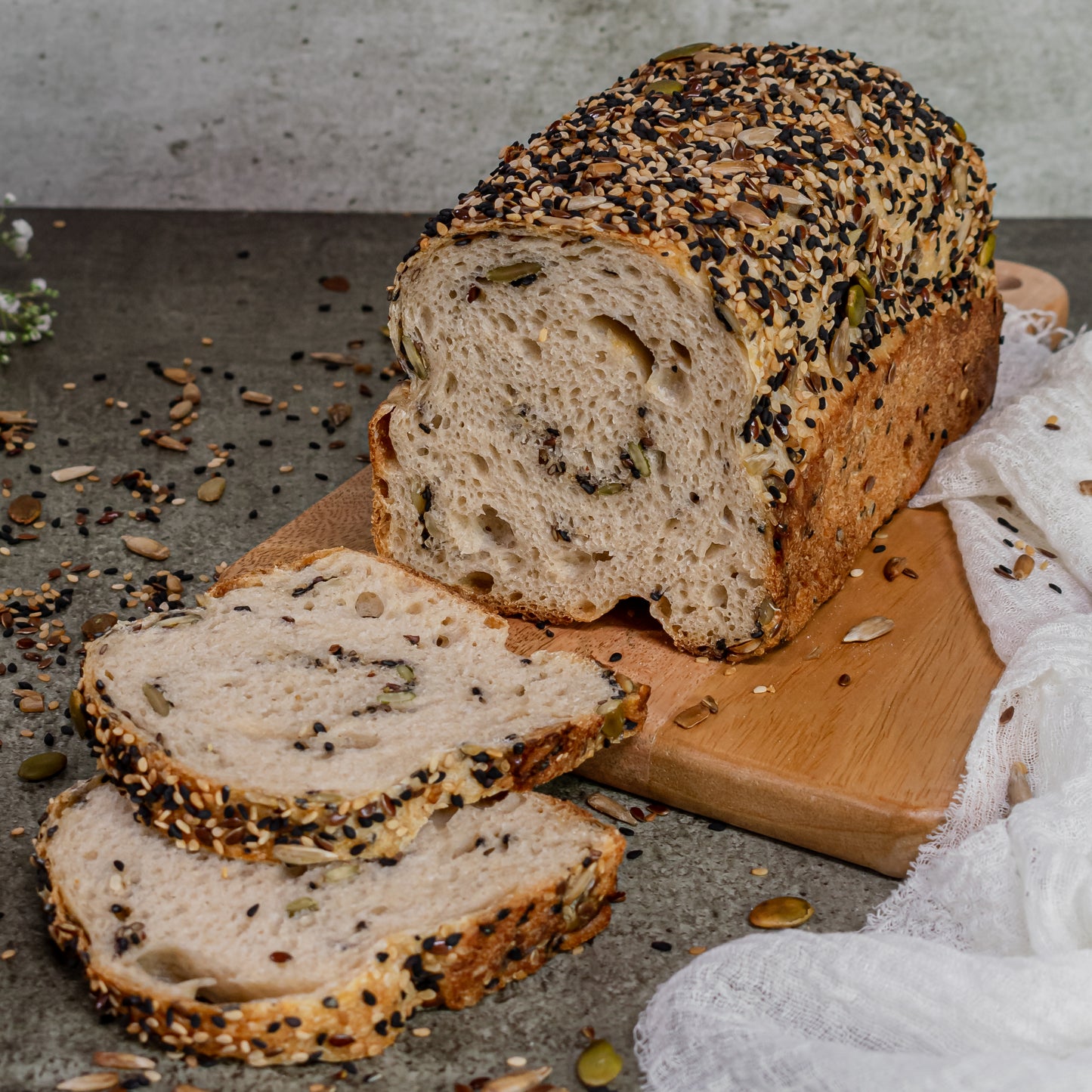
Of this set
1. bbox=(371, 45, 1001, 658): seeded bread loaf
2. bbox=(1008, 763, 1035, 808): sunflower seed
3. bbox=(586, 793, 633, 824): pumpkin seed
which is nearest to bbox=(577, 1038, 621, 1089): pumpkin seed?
bbox=(586, 793, 633, 824): pumpkin seed

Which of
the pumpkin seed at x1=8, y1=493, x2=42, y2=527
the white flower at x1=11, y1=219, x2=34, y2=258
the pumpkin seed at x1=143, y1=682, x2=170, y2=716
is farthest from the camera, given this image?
the white flower at x1=11, y1=219, x2=34, y2=258

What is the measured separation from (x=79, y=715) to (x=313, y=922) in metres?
0.66

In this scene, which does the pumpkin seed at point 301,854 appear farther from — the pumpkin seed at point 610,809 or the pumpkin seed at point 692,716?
the pumpkin seed at point 692,716

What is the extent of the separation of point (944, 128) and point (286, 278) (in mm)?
2556

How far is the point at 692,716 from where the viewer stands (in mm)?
3018

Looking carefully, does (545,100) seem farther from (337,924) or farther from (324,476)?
(337,924)

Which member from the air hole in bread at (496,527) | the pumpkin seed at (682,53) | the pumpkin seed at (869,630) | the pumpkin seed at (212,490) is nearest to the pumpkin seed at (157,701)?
the air hole in bread at (496,527)

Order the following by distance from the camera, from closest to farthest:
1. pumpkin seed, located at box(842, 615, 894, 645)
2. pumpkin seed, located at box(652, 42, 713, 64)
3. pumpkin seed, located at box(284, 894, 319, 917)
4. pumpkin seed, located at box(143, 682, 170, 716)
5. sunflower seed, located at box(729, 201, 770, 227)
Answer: pumpkin seed, located at box(284, 894, 319, 917), pumpkin seed, located at box(143, 682, 170, 716), sunflower seed, located at box(729, 201, 770, 227), pumpkin seed, located at box(842, 615, 894, 645), pumpkin seed, located at box(652, 42, 713, 64)

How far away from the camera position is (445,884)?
2570 mm

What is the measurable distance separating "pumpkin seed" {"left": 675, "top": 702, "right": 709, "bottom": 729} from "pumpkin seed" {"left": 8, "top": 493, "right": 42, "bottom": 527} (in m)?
1.88

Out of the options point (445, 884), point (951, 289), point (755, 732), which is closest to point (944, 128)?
point (951, 289)

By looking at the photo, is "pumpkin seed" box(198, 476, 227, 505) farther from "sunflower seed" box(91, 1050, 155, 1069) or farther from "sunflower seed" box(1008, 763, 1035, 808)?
"sunflower seed" box(1008, 763, 1035, 808)

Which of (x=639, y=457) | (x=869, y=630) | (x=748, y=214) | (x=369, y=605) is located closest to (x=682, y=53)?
(x=748, y=214)

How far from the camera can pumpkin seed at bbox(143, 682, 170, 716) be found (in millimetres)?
2766
